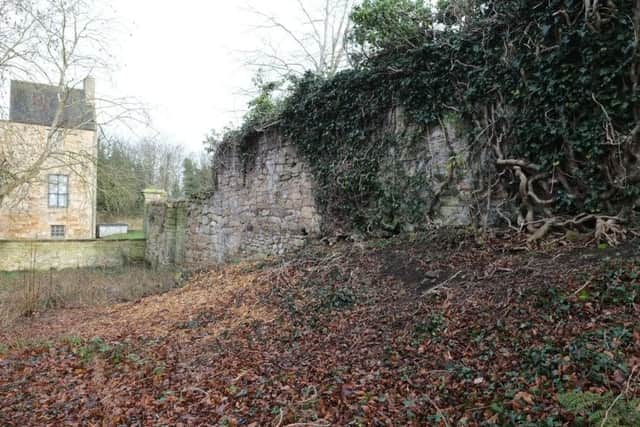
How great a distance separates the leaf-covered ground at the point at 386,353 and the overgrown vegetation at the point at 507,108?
0.73 metres

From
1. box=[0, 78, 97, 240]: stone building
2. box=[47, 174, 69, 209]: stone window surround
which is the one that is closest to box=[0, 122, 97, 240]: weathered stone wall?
box=[0, 78, 97, 240]: stone building

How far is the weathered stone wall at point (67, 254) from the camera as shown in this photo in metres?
12.6

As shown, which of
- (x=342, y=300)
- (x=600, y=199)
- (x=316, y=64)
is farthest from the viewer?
(x=316, y=64)

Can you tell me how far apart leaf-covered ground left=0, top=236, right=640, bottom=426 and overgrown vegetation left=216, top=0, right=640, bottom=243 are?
729 mm

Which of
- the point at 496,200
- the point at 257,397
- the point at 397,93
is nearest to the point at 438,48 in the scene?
the point at 397,93

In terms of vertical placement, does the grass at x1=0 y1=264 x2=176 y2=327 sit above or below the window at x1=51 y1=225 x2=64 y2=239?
below

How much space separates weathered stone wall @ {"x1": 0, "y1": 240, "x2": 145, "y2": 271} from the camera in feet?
41.3

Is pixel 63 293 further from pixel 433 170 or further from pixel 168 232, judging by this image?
pixel 433 170

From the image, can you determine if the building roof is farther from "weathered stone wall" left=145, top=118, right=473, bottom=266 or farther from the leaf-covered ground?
the leaf-covered ground

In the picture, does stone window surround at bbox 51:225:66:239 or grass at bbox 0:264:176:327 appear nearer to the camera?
grass at bbox 0:264:176:327

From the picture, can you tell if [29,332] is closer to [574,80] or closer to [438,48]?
[438,48]

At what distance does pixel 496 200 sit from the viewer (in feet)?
15.4

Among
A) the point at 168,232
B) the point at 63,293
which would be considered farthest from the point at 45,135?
the point at 63,293

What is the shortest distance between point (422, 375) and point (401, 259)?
220 cm
